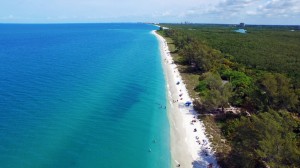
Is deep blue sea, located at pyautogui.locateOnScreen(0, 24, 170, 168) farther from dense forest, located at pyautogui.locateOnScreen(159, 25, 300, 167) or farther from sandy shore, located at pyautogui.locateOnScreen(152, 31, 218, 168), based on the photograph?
dense forest, located at pyautogui.locateOnScreen(159, 25, 300, 167)

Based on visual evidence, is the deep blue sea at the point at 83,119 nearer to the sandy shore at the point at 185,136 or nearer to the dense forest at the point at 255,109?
the sandy shore at the point at 185,136

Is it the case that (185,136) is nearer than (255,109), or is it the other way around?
(185,136)

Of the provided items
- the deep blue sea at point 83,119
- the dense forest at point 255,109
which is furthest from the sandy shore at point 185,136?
the dense forest at point 255,109

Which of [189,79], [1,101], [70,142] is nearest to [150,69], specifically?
[189,79]

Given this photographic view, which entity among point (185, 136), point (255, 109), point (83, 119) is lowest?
point (185, 136)

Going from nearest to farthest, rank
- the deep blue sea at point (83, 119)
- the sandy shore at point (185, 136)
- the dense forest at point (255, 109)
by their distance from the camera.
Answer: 1. the dense forest at point (255, 109)
2. the sandy shore at point (185, 136)
3. the deep blue sea at point (83, 119)

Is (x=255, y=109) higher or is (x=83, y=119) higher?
(x=255, y=109)

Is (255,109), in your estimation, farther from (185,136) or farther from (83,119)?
(83,119)

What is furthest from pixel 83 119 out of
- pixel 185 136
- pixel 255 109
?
pixel 255 109
